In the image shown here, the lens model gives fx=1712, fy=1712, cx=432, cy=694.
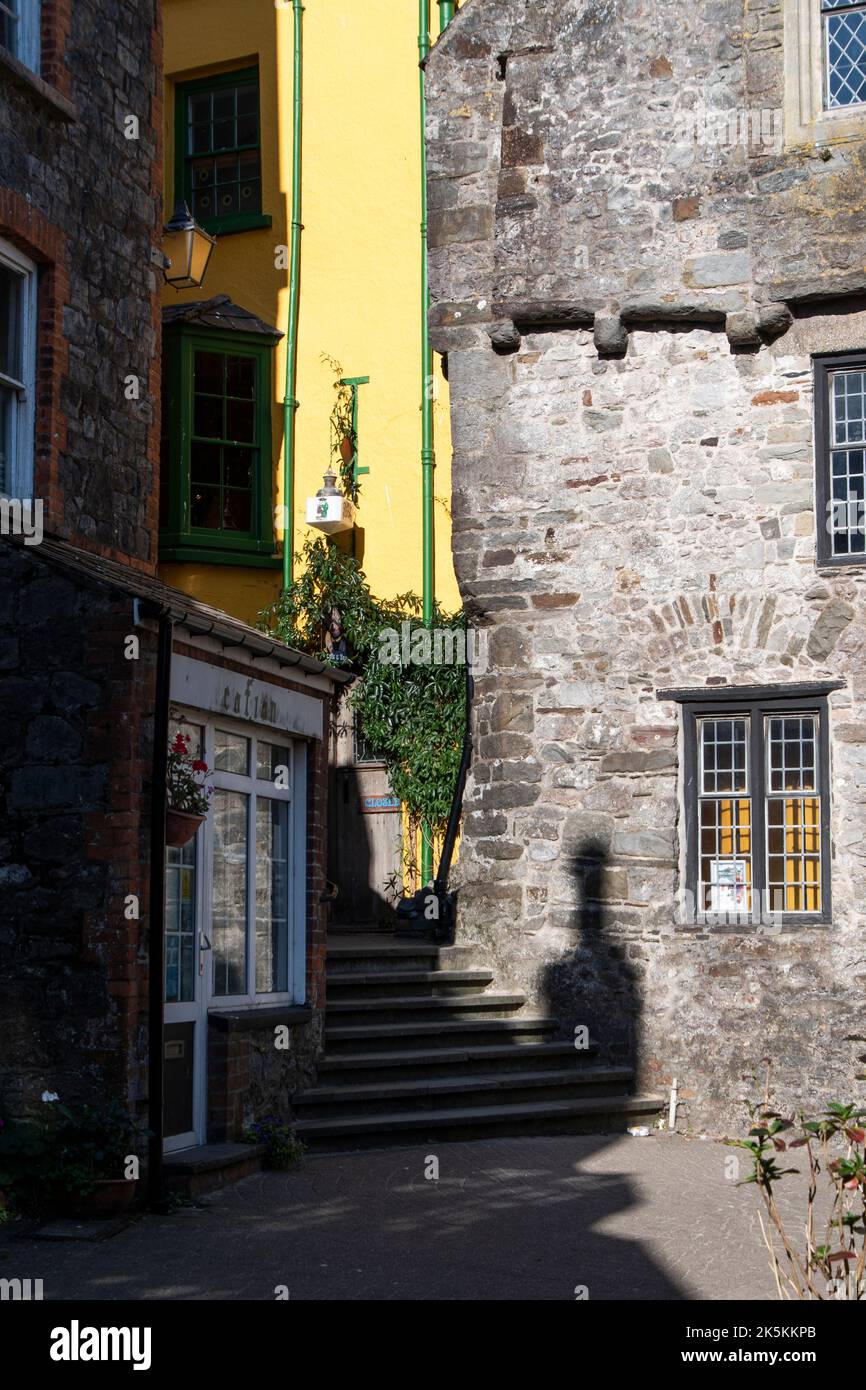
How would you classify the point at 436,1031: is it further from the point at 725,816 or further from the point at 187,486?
the point at 187,486

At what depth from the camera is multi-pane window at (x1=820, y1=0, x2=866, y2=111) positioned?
11898 mm

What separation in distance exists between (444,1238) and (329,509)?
869cm

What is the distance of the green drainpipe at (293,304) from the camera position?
1641 centimetres

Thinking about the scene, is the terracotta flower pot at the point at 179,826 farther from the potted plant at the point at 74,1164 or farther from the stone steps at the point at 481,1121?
the stone steps at the point at 481,1121

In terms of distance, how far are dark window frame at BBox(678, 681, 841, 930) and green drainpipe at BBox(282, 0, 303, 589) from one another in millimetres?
5651

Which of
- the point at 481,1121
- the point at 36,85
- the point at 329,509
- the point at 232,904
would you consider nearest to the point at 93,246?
the point at 36,85

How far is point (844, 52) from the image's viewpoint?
11953 millimetres

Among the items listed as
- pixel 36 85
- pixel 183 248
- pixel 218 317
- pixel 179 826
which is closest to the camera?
pixel 179 826

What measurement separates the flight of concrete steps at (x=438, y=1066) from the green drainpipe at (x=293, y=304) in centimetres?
533

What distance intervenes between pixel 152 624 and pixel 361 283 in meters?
8.20

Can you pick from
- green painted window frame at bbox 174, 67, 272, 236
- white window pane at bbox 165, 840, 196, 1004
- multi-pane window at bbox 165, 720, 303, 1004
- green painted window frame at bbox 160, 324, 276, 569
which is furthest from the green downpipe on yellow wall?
white window pane at bbox 165, 840, 196, 1004
